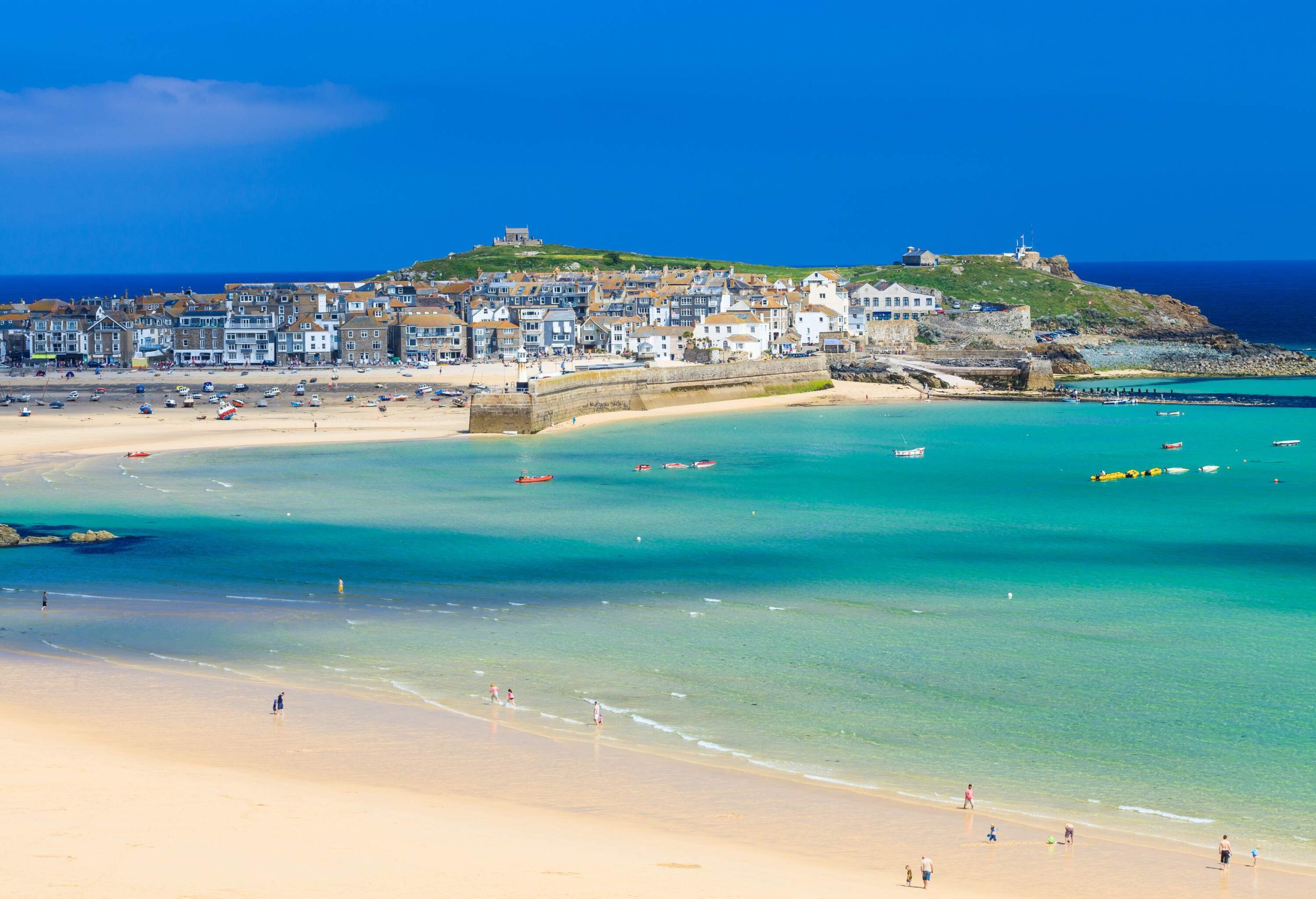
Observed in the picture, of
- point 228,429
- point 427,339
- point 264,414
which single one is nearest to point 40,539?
point 228,429

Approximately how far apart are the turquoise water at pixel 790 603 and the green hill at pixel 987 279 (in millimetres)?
66344

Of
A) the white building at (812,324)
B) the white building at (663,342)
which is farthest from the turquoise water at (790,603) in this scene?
the white building at (812,324)

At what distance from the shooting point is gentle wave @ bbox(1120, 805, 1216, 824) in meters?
19.6

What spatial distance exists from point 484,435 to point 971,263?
89646mm

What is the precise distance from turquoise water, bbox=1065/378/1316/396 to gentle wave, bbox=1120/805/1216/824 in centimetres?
7093

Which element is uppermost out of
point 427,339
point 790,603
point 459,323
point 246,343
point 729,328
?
point 729,328

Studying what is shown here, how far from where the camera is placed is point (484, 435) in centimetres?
6525

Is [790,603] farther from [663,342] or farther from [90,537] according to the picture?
[663,342]

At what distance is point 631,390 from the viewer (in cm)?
7825

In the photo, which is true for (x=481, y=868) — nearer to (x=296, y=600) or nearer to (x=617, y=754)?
(x=617, y=754)

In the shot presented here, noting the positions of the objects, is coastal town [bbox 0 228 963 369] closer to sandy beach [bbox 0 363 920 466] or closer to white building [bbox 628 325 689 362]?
white building [bbox 628 325 689 362]

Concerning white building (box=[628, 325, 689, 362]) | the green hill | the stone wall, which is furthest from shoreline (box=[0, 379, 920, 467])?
the green hill

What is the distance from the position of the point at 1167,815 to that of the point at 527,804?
29.8 ft

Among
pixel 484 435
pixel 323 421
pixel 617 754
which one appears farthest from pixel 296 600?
pixel 323 421
